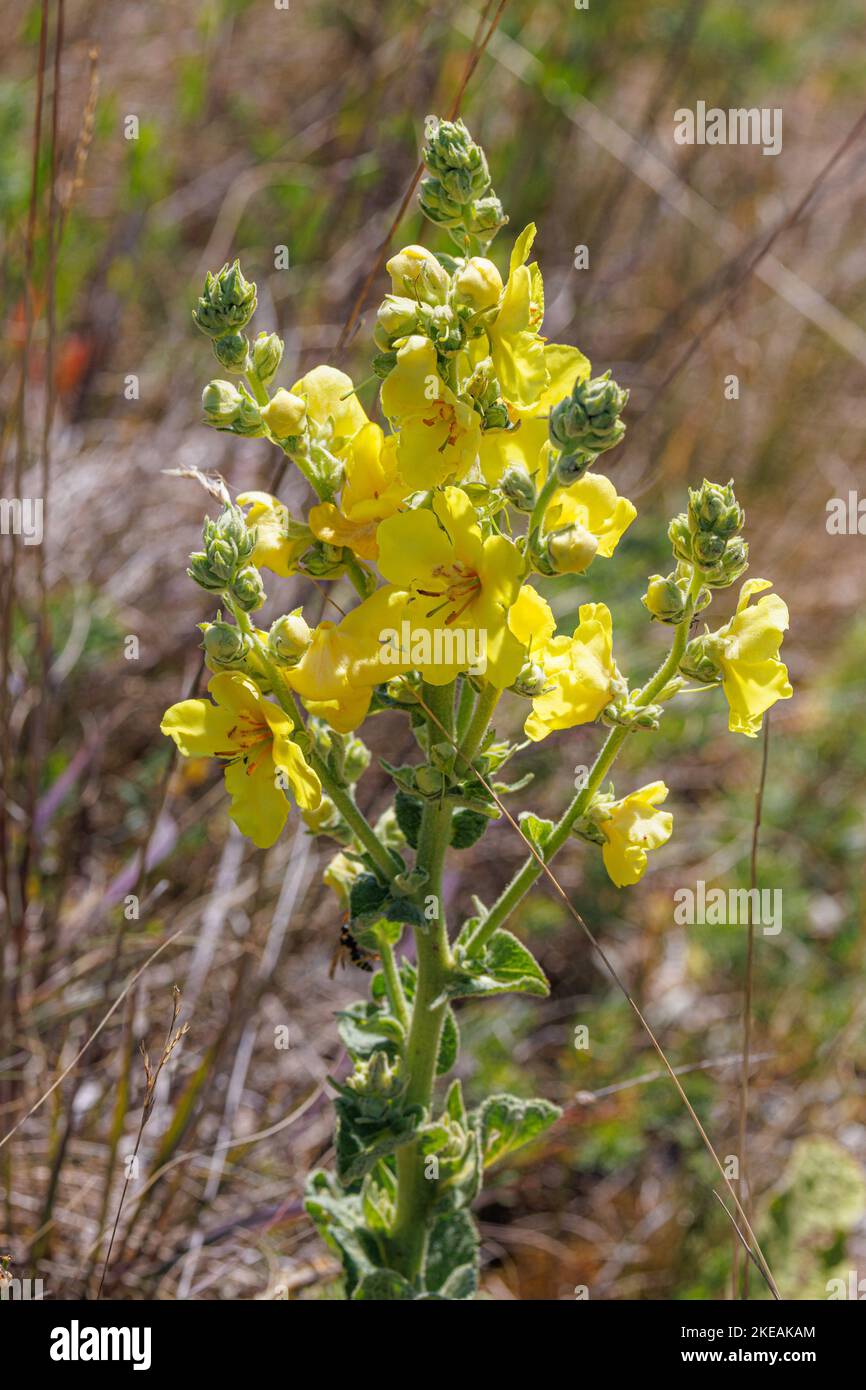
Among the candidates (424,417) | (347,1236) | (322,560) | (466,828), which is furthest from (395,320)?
(347,1236)

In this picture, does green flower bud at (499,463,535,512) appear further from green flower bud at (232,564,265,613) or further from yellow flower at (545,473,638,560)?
green flower bud at (232,564,265,613)

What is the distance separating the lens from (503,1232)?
306 cm

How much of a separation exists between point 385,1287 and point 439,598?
1152mm

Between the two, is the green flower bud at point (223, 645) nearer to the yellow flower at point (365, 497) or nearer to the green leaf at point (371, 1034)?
the yellow flower at point (365, 497)

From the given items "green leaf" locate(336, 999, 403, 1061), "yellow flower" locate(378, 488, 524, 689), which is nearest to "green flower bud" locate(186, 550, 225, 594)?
"yellow flower" locate(378, 488, 524, 689)

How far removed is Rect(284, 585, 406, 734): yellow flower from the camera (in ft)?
5.54

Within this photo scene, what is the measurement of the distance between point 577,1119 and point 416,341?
7.28 feet

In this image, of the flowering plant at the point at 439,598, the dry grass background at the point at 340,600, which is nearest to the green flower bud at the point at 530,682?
the flowering plant at the point at 439,598

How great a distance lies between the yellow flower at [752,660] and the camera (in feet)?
5.68

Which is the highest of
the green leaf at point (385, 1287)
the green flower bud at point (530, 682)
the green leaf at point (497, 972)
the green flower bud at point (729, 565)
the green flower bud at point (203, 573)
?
the green flower bud at point (729, 565)

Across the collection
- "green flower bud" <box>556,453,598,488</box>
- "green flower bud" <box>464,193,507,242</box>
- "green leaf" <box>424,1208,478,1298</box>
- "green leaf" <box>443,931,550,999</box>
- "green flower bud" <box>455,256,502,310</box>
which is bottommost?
"green leaf" <box>424,1208,478,1298</box>

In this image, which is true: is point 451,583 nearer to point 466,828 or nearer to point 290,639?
point 290,639

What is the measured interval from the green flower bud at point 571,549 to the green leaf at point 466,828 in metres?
0.51

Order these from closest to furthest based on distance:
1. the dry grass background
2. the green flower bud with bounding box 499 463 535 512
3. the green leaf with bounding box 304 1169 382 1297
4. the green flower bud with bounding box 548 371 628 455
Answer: the green flower bud with bounding box 548 371 628 455, the green flower bud with bounding box 499 463 535 512, the green leaf with bounding box 304 1169 382 1297, the dry grass background
